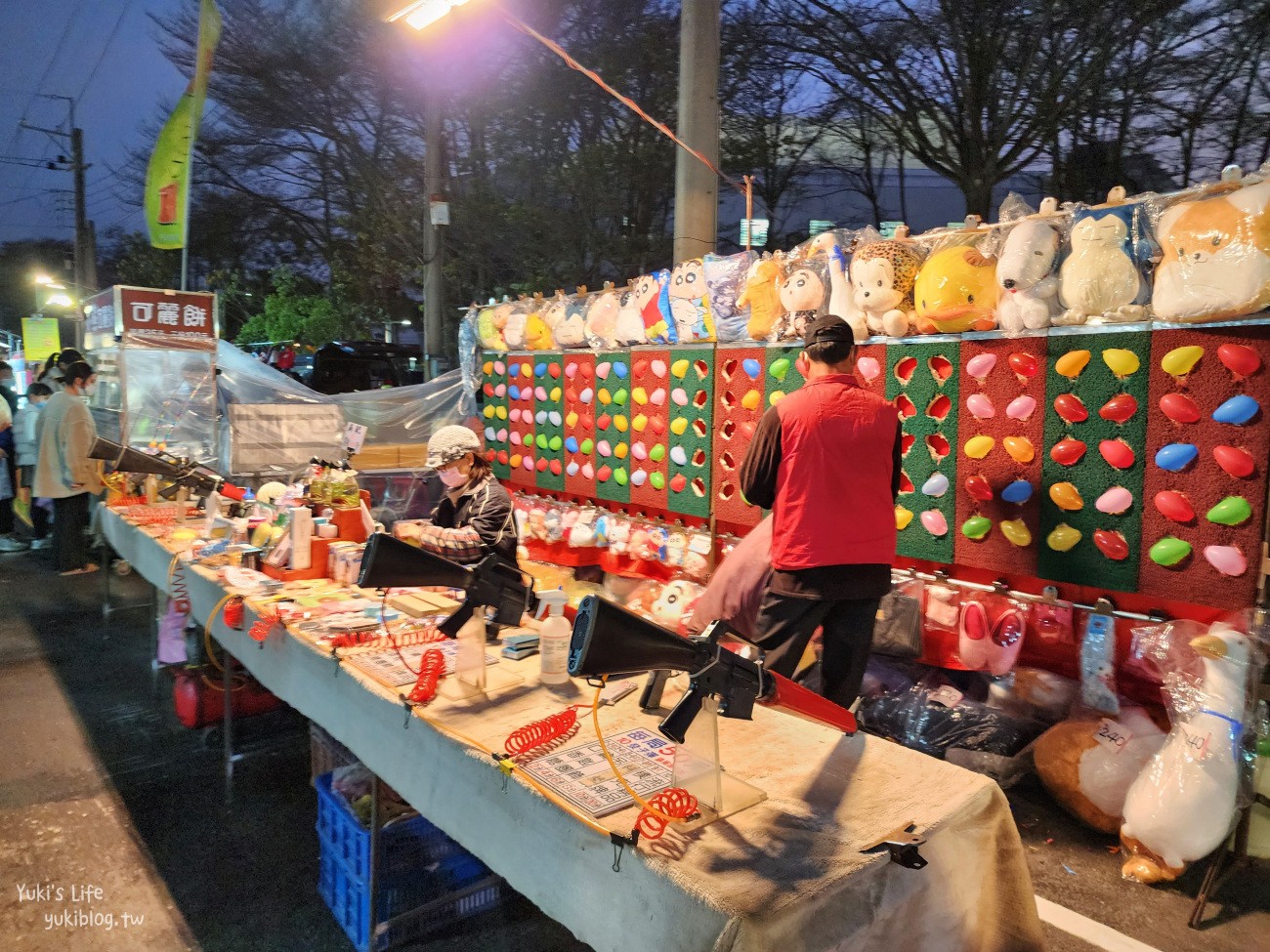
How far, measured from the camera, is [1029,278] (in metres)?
3.70

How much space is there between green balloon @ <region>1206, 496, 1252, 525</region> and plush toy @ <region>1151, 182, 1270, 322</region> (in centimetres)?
71

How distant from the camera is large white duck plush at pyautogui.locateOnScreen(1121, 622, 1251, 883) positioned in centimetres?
303

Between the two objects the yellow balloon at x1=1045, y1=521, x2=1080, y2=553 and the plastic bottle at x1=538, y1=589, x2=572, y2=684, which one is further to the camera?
the yellow balloon at x1=1045, y1=521, x2=1080, y2=553

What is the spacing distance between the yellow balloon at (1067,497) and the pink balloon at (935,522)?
21.9 inches

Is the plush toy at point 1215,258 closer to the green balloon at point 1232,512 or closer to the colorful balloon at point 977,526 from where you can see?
the green balloon at point 1232,512

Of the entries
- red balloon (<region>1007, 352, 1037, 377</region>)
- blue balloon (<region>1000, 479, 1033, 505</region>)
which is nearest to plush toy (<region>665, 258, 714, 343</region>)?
red balloon (<region>1007, 352, 1037, 377</region>)

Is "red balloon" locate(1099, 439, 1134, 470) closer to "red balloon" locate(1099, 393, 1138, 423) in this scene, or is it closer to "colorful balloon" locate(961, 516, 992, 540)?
"red balloon" locate(1099, 393, 1138, 423)

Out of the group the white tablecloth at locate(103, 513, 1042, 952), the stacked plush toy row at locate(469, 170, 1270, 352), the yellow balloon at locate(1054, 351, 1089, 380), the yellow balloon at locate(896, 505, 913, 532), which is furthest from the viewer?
the yellow balloon at locate(896, 505, 913, 532)

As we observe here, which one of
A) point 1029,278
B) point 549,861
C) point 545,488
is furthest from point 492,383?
point 549,861

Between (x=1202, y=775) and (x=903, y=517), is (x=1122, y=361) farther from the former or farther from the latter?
(x=1202, y=775)

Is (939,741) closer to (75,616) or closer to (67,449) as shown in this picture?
(75,616)

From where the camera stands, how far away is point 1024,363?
383cm

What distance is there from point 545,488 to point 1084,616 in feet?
14.5

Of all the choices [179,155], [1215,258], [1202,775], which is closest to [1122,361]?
[1215,258]
